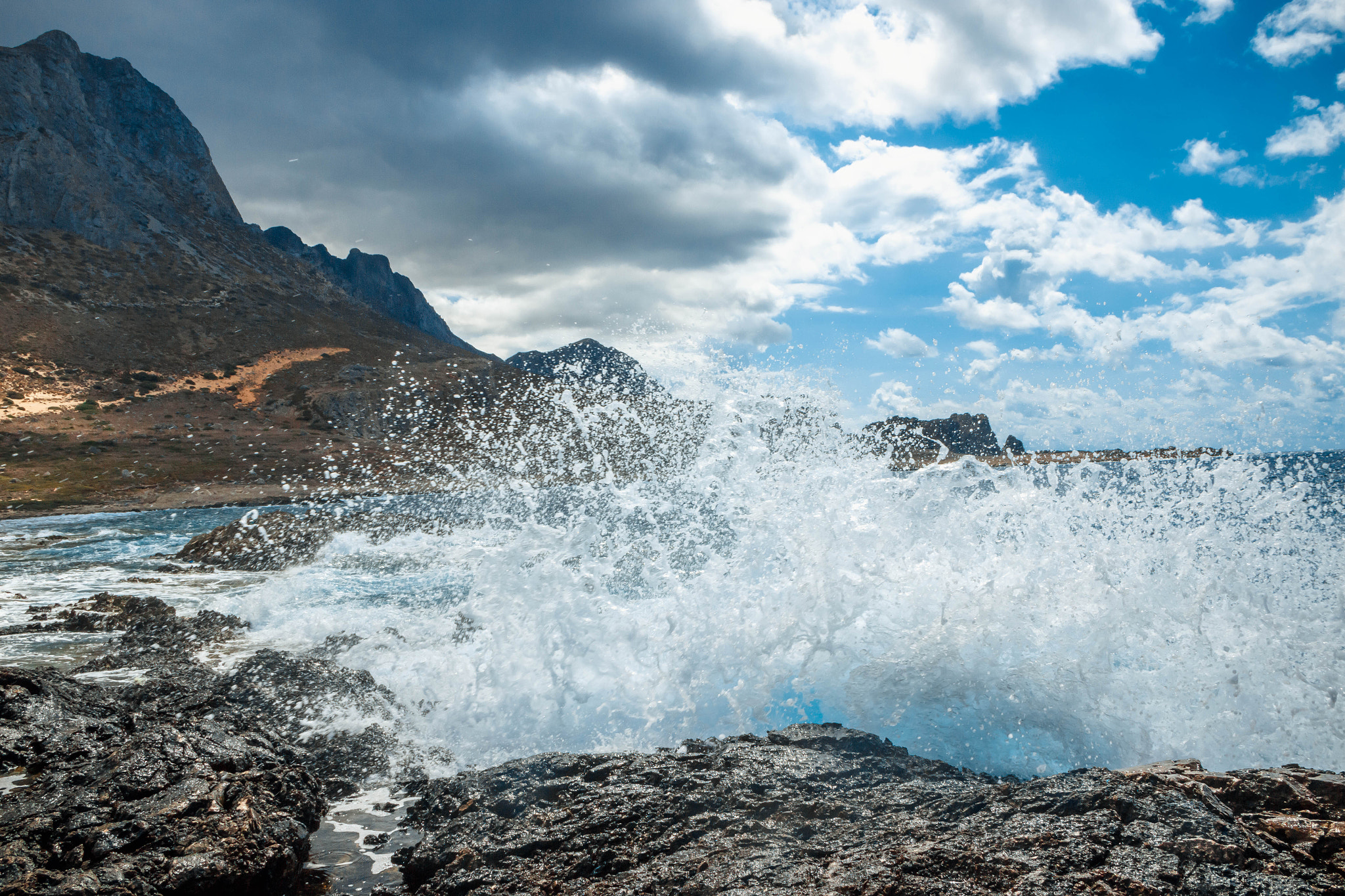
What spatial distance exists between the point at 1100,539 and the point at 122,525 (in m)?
46.3

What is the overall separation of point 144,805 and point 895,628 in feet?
25.8

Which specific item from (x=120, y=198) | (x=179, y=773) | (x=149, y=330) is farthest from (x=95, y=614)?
(x=120, y=198)

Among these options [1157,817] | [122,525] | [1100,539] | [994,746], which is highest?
[1100,539]

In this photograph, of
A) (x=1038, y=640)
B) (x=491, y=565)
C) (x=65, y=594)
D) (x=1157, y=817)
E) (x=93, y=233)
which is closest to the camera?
(x=1157, y=817)

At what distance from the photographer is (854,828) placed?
4.24 m

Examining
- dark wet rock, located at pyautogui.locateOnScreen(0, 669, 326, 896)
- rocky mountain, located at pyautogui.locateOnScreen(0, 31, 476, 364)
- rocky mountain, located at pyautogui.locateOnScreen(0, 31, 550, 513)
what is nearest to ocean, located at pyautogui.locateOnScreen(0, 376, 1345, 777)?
dark wet rock, located at pyautogui.locateOnScreen(0, 669, 326, 896)

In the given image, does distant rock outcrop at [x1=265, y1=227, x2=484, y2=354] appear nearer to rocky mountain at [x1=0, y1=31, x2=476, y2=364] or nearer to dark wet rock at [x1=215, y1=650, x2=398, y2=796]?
rocky mountain at [x1=0, y1=31, x2=476, y2=364]

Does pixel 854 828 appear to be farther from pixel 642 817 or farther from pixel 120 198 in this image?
pixel 120 198

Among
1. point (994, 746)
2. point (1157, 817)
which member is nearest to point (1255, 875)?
point (1157, 817)

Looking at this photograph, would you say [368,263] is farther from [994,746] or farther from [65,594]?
[994,746]

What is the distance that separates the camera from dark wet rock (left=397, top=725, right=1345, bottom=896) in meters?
3.23

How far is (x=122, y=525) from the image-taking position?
3678cm

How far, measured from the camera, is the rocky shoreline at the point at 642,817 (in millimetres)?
3344

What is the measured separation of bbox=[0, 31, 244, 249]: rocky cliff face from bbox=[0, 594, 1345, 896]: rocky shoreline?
440 feet
